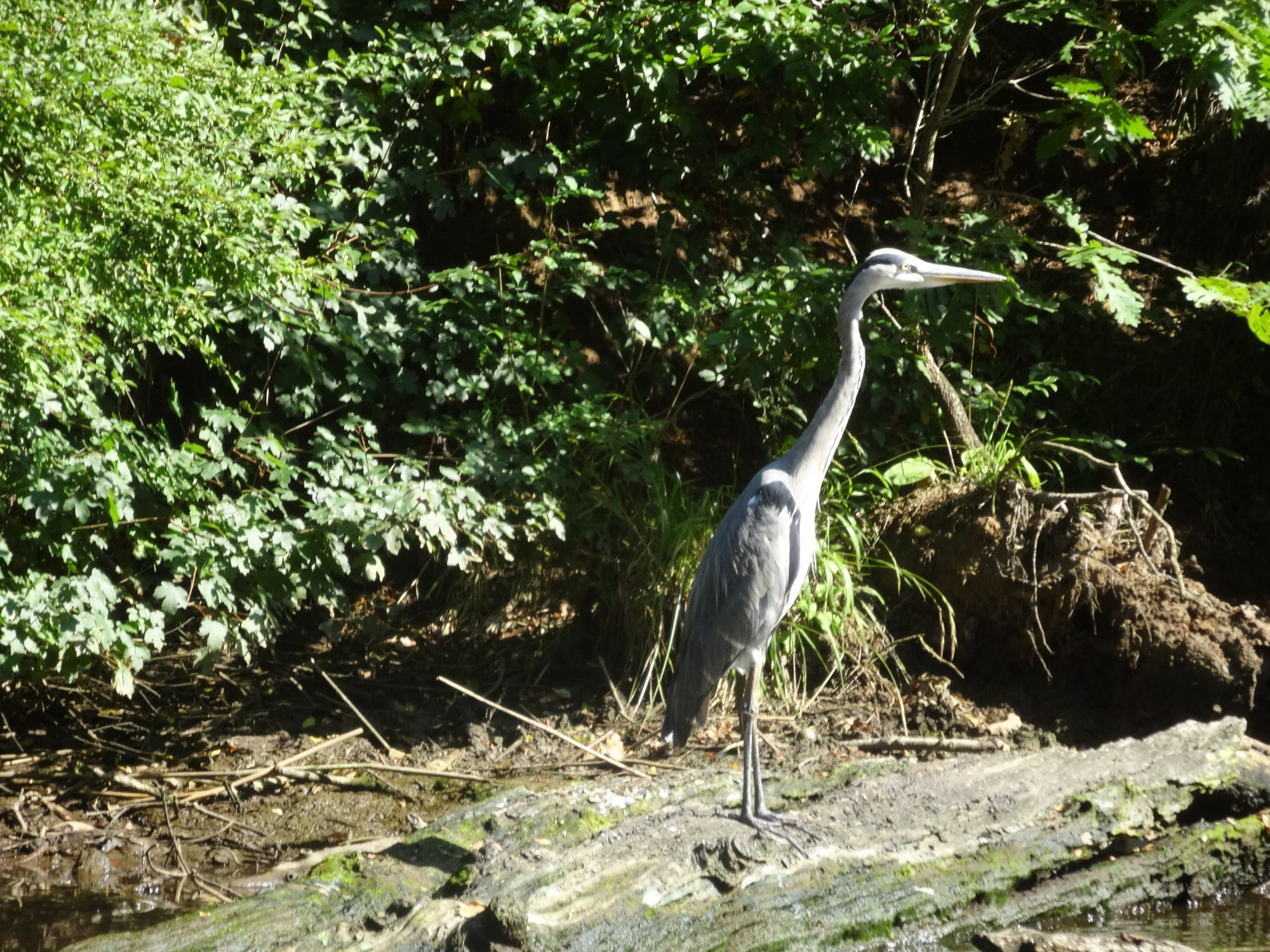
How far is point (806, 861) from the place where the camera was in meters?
3.58

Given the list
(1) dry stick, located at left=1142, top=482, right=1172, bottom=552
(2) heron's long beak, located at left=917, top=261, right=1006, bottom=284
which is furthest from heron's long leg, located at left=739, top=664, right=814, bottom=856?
(1) dry stick, located at left=1142, top=482, right=1172, bottom=552

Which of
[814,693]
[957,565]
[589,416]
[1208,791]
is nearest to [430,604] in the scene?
[589,416]

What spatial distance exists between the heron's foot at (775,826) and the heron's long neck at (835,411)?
138 centimetres

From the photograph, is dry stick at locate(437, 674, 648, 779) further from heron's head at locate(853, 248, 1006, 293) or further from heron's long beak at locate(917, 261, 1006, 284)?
heron's long beak at locate(917, 261, 1006, 284)

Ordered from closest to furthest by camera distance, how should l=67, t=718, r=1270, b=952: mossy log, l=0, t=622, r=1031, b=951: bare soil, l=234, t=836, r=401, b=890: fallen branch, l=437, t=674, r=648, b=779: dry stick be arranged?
l=67, t=718, r=1270, b=952: mossy log → l=234, t=836, r=401, b=890: fallen branch → l=0, t=622, r=1031, b=951: bare soil → l=437, t=674, r=648, b=779: dry stick

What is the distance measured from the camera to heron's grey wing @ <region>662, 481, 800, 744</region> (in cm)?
455

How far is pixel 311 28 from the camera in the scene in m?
5.65

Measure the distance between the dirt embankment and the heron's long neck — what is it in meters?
1.49

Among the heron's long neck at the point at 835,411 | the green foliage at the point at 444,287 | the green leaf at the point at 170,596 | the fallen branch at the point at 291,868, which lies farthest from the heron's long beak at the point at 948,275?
the green leaf at the point at 170,596

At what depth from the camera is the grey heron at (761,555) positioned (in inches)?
179

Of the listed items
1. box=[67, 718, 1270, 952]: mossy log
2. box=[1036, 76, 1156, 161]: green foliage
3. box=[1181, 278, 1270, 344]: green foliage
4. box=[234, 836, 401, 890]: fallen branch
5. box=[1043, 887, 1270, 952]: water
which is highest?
box=[1036, 76, 1156, 161]: green foliage

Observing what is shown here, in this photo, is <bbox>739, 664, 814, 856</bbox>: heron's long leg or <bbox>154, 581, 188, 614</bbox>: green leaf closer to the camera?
<bbox>739, 664, 814, 856</bbox>: heron's long leg

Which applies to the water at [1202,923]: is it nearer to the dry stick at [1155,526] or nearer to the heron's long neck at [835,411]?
the heron's long neck at [835,411]

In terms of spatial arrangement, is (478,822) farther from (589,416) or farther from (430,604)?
(430,604)
